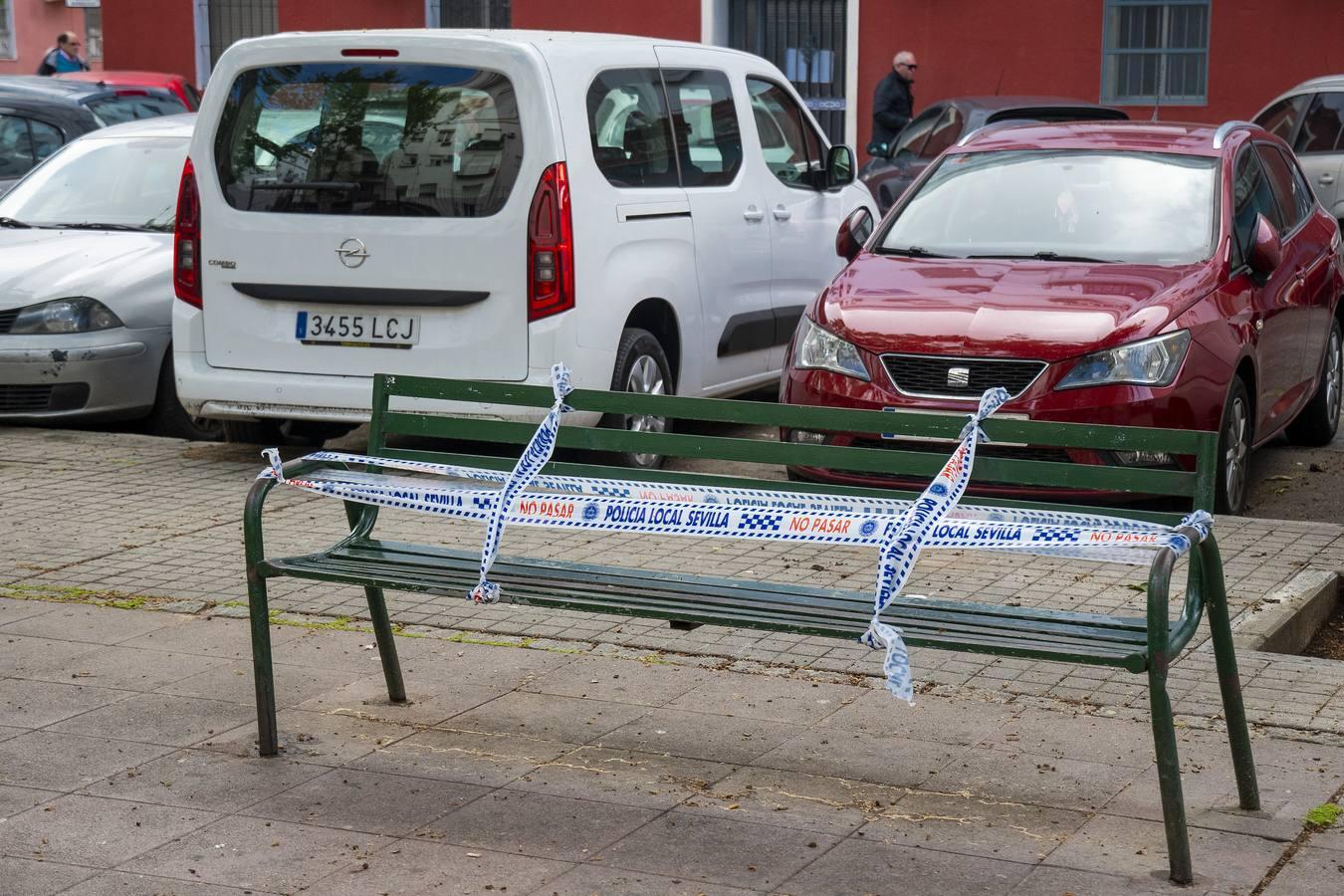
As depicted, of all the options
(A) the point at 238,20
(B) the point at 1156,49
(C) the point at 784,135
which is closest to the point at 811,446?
(C) the point at 784,135

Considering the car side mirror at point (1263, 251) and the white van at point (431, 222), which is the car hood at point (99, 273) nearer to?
the white van at point (431, 222)

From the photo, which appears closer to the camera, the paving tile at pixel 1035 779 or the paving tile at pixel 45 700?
the paving tile at pixel 1035 779

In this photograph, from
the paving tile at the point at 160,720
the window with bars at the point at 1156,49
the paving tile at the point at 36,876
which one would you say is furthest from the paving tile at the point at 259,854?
the window with bars at the point at 1156,49

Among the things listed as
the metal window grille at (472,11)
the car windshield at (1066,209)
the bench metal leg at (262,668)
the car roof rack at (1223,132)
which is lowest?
the bench metal leg at (262,668)

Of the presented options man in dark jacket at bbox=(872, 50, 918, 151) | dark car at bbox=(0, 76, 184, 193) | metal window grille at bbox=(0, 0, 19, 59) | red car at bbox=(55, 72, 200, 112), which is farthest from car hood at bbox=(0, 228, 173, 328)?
metal window grille at bbox=(0, 0, 19, 59)

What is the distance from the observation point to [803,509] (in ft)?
→ 15.3

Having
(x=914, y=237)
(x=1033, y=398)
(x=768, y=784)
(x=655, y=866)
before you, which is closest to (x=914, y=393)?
(x=1033, y=398)

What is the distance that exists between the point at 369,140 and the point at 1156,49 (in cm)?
1447

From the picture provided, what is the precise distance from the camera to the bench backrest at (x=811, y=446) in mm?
4348

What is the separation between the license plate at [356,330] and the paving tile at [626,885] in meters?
4.44

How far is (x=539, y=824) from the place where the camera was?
4367 millimetres

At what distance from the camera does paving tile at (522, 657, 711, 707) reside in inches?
210

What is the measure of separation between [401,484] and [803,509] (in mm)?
1093

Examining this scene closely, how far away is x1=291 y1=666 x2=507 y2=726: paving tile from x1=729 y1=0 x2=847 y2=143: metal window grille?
58.4 feet
